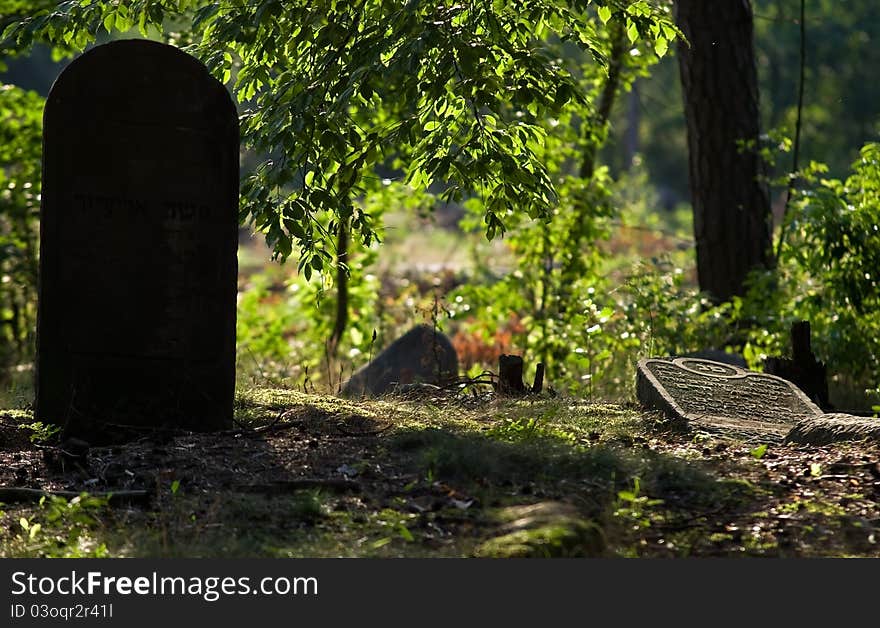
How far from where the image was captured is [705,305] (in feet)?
37.1

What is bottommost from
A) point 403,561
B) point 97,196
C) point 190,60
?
point 403,561

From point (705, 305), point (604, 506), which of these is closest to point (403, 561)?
point (604, 506)

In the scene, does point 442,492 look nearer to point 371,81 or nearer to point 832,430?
point 832,430

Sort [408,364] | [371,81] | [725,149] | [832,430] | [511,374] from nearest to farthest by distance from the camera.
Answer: [832,430] → [371,81] → [511,374] → [408,364] → [725,149]

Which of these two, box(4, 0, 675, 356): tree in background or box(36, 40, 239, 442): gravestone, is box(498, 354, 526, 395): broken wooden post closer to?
box(4, 0, 675, 356): tree in background

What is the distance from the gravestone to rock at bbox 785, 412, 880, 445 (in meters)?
3.31

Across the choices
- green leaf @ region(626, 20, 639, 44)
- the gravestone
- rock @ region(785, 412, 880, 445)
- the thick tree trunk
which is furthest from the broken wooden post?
the thick tree trunk

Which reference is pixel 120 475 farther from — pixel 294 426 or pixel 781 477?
pixel 781 477

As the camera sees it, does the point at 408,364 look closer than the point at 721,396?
No

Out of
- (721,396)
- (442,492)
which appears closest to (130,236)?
(442,492)

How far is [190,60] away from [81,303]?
147 cm

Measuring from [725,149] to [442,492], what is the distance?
277 inches

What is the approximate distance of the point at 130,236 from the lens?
6309 millimetres

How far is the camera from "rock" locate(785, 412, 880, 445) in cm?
609
